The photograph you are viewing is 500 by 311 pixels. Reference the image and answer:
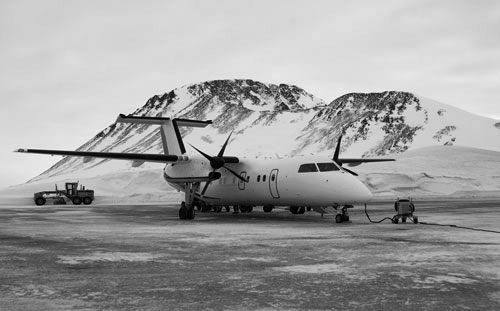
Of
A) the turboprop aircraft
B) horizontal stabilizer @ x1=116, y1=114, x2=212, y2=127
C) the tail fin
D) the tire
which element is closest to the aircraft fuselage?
the turboprop aircraft

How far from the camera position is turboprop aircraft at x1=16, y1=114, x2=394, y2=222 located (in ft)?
64.5

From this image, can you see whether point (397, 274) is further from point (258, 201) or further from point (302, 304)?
point (258, 201)

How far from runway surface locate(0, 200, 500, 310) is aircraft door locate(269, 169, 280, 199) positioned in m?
8.37

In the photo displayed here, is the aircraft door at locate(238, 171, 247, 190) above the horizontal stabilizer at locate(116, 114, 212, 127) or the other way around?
the other way around

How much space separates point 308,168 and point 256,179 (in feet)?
11.4

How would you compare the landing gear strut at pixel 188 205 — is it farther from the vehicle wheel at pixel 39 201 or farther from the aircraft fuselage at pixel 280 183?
the vehicle wheel at pixel 39 201

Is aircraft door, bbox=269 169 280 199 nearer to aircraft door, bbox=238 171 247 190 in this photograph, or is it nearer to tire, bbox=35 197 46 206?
aircraft door, bbox=238 171 247 190

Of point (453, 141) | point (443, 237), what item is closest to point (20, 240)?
point (443, 237)

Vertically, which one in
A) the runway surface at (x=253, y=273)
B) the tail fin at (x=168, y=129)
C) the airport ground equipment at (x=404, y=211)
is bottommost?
the runway surface at (x=253, y=273)

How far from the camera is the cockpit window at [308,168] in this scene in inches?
823

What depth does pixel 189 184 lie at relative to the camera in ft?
82.3

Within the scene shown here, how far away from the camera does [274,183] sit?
22.5 meters

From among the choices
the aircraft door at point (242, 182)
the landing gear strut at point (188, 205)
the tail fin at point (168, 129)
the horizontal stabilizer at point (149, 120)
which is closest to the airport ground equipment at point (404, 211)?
the aircraft door at point (242, 182)

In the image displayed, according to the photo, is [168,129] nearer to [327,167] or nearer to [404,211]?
[327,167]
